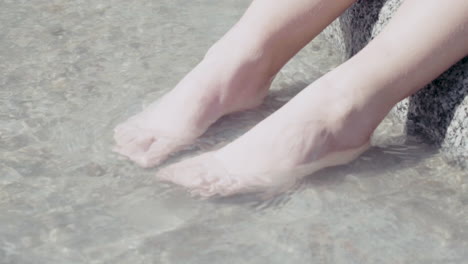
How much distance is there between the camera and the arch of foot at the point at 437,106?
86.0 inches

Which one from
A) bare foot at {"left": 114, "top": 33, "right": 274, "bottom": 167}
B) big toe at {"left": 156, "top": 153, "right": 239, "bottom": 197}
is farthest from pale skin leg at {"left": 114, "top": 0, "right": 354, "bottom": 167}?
big toe at {"left": 156, "top": 153, "right": 239, "bottom": 197}

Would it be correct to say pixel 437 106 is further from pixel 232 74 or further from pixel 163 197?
pixel 163 197

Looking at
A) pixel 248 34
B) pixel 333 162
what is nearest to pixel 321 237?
pixel 333 162

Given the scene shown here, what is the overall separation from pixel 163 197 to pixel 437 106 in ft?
2.74

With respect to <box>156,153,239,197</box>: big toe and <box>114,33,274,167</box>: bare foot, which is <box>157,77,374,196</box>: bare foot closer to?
<box>156,153,239,197</box>: big toe

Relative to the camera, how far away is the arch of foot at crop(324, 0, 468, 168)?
2.19m

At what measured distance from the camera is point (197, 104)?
89.1 inches

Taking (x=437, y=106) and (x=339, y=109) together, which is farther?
(x=437, y=106)

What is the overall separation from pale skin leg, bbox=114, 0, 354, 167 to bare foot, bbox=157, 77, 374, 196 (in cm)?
15

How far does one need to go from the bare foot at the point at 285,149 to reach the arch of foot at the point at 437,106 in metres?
0.25

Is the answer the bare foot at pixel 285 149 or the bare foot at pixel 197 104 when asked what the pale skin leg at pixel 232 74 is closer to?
the bare foot at pixel 197 104

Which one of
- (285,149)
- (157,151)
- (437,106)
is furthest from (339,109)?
(157,151)

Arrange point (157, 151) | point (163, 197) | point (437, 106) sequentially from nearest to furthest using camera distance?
point (163, 197) → point (157, 151) → point (437, 106)

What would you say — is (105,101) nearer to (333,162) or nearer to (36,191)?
(36,191)
